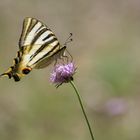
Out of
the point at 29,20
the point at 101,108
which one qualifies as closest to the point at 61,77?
the point at 29,20

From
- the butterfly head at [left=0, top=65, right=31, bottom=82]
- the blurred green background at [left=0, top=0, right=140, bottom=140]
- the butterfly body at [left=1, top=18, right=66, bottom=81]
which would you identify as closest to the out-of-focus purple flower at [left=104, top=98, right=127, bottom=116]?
the blurred green background at [left=0, top=0, right=140, bottom=140]

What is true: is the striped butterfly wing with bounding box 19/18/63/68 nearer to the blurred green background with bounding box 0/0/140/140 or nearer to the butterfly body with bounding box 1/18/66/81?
the butterfly body with bounding box 1/18/66/81

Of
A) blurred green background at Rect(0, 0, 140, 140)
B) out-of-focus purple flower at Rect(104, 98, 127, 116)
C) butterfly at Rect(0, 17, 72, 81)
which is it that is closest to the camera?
butterfly at Rect(0, 17, 72, 81)

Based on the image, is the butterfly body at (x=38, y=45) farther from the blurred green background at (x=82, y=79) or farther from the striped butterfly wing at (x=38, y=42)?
the blurred green background at (x=82, y=79)

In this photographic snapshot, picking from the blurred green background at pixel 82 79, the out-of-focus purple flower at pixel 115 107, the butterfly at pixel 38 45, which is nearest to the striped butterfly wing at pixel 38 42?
the butterfly at pixel 38 45

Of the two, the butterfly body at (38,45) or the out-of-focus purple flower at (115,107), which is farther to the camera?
the out-of-focus purple flower at (115,107)

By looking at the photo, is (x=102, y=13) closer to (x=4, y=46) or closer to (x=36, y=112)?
(x=4, y=46)

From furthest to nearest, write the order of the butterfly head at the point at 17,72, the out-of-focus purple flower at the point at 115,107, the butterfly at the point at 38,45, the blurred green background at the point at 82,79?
the blurred green background at the point at 82,79, the out-of-focus purple flower at the point at 115,107, the butterfly at the point at 38,45, the butterfly head at the point at 17,72
